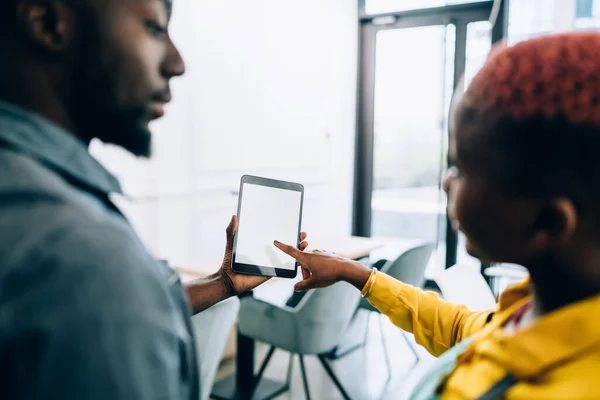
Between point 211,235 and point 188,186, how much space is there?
Result: 1.49 ft

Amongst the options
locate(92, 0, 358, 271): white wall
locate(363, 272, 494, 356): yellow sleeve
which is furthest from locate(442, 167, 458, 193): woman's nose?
locate(92, 0, 358, 271): white wall

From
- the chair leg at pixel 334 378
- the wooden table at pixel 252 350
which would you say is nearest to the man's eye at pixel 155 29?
the wooden table at pixel 252 350

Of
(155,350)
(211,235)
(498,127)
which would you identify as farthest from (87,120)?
(211,235)

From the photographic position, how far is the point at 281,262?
1.28m

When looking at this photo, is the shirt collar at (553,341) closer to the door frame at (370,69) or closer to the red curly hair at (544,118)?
the red curly hair at (544,118)

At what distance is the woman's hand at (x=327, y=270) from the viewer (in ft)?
3.48

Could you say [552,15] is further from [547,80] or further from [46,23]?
[46,23]

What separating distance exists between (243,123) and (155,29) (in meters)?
3.29

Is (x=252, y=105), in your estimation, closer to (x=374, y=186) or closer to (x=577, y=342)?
(x=374, y=186)

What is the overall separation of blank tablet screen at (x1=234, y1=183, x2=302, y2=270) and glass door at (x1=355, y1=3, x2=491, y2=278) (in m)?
2.76

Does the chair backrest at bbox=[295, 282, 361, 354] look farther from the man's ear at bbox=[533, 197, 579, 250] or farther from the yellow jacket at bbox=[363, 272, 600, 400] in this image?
the man's ear at bbox=[533, 197, 579, 250]

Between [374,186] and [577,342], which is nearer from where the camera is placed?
[577,342]

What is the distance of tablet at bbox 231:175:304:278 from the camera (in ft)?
4.05

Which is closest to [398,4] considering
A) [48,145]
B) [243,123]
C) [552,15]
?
[243,123]
